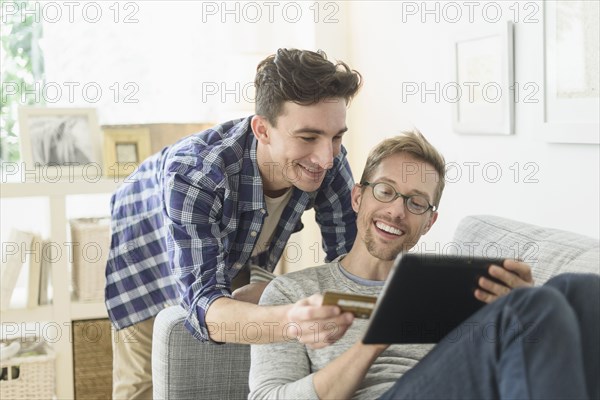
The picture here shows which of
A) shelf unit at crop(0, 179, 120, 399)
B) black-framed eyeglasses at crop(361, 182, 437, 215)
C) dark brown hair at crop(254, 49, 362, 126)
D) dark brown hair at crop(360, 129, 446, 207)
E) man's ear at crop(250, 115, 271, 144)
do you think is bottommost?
shelf unit at crop(0, 179, 120, 399)

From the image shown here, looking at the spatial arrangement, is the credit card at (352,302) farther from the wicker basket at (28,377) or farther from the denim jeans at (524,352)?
the wicker basket at (28,377)

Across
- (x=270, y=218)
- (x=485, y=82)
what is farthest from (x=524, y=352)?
(x=485, y=82)

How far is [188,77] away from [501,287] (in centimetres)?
321

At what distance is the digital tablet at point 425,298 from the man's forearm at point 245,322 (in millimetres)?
265

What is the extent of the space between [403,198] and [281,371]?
53 centimetres

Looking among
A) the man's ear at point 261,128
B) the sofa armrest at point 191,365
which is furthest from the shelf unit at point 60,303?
the man's ear at point 261,128

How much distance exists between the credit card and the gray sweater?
0.87 feet

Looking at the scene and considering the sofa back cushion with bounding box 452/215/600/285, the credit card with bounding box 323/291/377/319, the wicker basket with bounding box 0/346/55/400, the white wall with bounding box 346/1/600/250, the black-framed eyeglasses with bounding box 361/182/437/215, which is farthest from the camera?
the wicker basket with bounding box 0/346/55/400

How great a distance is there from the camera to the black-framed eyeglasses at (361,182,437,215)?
2.10 m

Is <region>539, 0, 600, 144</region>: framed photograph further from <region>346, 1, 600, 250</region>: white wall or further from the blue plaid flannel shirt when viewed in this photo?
the blue plaid flannel shirt

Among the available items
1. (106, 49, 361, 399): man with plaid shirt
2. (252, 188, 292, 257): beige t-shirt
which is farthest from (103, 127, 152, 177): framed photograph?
(252, 188, 292, 257): beige t-shirt

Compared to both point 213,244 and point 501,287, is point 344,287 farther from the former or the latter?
point 501,287

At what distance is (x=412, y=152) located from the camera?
2139 millimetres

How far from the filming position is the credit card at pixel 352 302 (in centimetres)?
155
